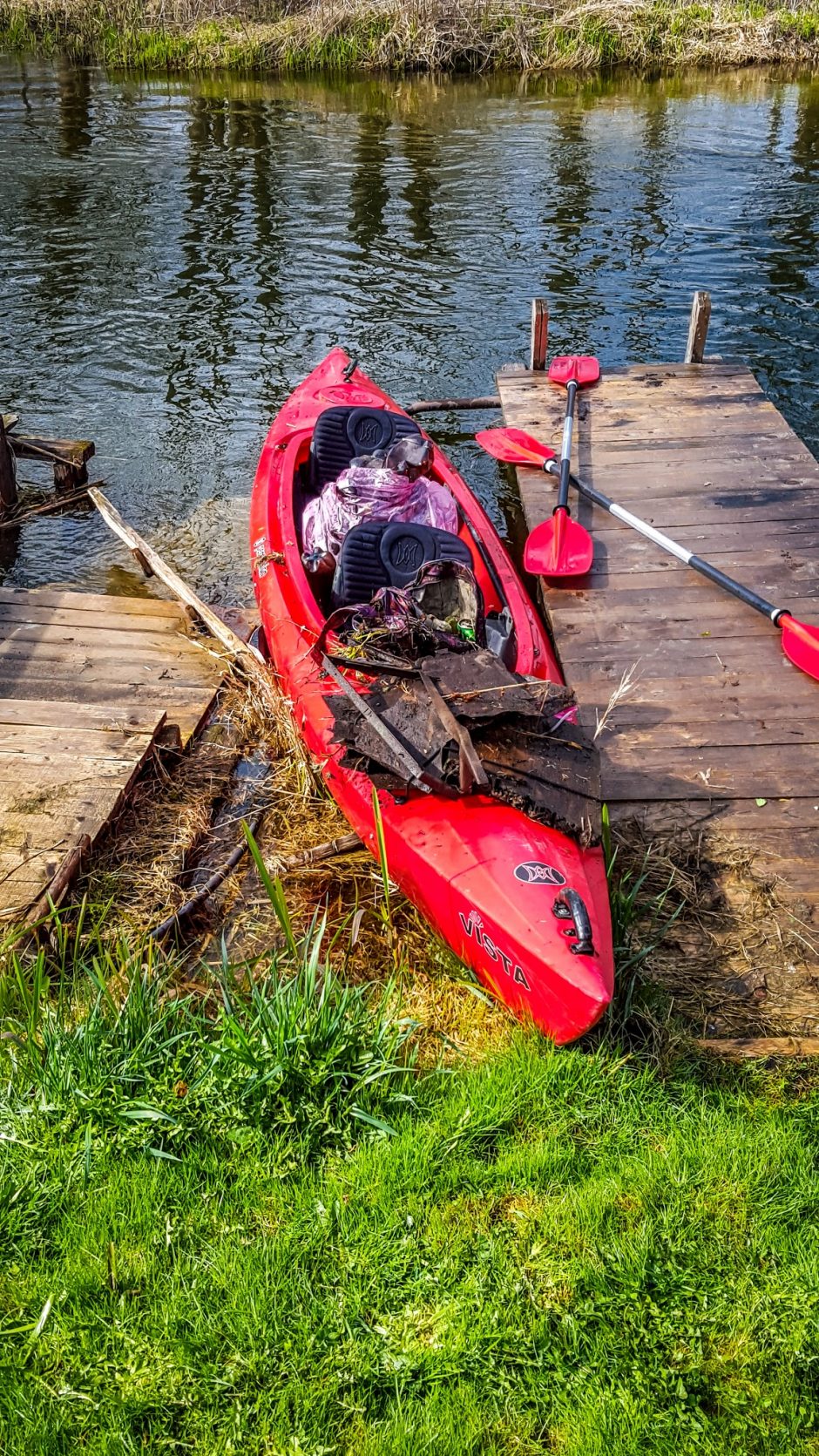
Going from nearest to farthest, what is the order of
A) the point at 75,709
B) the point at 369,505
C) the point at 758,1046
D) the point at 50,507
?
1. the point at 758,1046
2. the point at 75,709
3. the point at 369,505
4. the point at 50,507

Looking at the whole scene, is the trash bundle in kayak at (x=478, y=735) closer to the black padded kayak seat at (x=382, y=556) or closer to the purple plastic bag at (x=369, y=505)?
the black padded kayak seat at (x=382, y=556)

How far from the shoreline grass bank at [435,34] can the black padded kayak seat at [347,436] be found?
15897mm

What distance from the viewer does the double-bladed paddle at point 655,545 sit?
17.2 ft

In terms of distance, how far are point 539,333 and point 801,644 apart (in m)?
4.34

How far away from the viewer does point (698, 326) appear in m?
8.46

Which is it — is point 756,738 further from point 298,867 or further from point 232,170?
point 232,170

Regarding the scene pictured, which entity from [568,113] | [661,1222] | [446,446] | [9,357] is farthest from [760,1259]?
[568,113]

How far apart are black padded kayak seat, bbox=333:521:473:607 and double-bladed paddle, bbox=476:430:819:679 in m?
1.05

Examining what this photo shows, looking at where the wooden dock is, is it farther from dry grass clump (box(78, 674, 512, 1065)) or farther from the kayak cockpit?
dry grass clump (box(78, 674, 512, 1065))

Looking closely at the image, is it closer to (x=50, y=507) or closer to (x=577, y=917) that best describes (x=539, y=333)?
(x=50, y=507)

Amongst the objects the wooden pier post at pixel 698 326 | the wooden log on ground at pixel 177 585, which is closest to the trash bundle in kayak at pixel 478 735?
the wooden log on ground at pixel 177 585

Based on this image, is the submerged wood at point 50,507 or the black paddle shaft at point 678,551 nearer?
the black paddle shaft at point 678,551

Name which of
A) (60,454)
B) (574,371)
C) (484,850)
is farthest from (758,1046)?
(60,454)

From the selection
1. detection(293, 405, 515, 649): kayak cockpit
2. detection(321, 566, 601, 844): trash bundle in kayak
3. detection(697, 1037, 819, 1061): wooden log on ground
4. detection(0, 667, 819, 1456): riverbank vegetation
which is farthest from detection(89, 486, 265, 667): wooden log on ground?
detection(697, 1037, 819, 1061): wooden log on ground
